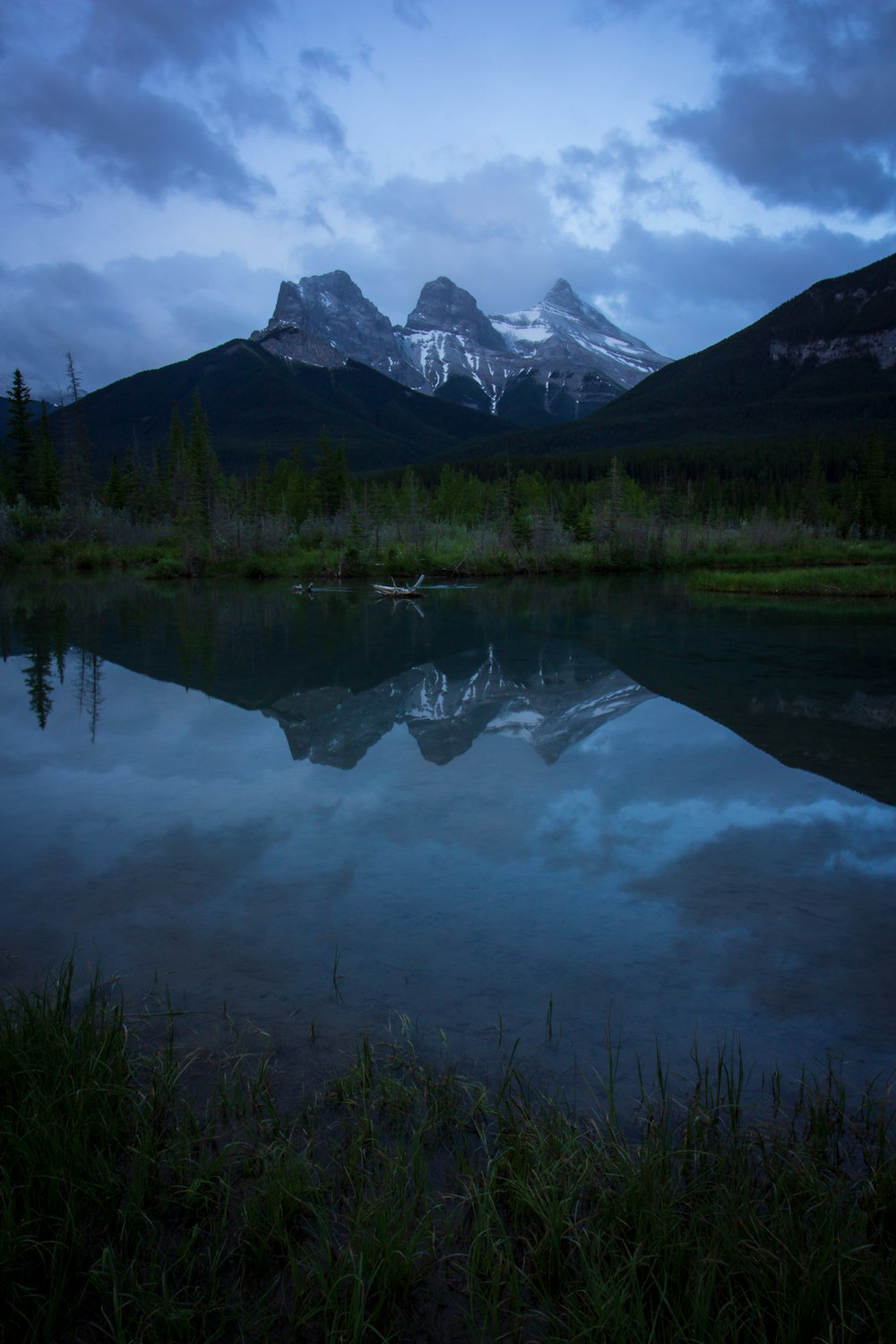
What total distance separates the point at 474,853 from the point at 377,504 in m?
47.6

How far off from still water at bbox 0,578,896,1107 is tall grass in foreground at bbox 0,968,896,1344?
58 centimetres

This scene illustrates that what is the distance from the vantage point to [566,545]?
162 feet

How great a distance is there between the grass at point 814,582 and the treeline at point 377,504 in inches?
511

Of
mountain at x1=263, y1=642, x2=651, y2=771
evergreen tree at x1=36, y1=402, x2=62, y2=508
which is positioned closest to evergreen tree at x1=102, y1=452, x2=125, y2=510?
evergreen tree at x1=36, y1=402, x2=62, y2=508

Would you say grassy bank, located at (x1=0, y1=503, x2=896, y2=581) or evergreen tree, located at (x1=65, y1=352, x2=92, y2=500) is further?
evergreen tree, located at (x1=65, y1=352, x2=92, y2=500)

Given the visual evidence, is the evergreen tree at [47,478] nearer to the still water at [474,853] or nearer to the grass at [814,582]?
the grass at [814,582]

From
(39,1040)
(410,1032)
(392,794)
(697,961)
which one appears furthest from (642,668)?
(39,1040)

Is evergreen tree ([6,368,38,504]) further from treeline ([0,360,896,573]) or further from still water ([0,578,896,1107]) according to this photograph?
still water ([0,578,896,1107])

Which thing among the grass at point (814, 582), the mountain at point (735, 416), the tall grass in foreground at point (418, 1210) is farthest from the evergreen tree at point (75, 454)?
Answer: the mountain at point (735, 416)

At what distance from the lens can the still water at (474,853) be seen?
176 inches

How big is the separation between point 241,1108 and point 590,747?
7627 millimetres

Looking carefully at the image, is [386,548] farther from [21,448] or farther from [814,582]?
[21,448]

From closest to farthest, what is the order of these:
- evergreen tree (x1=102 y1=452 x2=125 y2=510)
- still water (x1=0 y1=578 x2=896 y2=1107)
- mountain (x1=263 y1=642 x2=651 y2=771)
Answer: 1. still water (x1=0 y1=578 x2=896 y2=1107)
2. mountain (x1=263 y1=642 x2=651 y2=771)
3. evergreen tree (x1=102 y1=452 x2=125 y2=510)

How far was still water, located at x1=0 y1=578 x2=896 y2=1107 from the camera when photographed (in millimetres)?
4469
